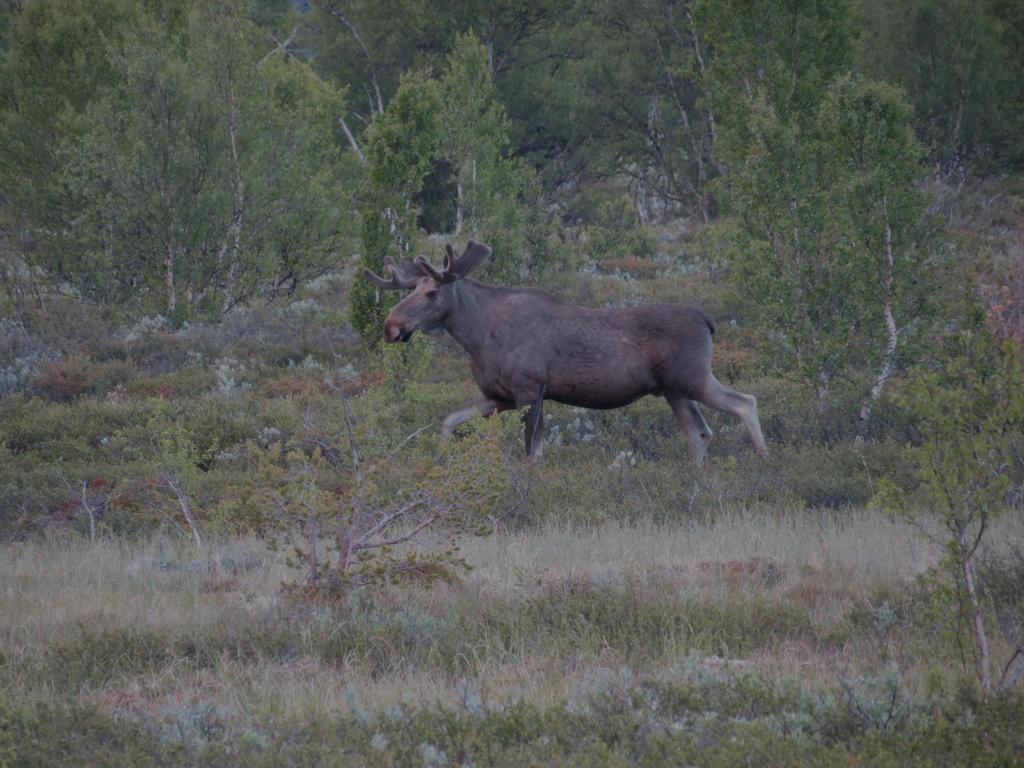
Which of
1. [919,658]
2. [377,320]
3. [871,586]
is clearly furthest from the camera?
[377,320]

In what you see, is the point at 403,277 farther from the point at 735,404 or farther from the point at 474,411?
the point at 735,404

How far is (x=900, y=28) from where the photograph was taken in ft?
130

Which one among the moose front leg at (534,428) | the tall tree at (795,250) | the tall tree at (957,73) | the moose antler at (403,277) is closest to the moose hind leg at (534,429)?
the moose front leg at (534,428)

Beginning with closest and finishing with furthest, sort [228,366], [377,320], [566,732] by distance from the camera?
[566,732] < [377,320] < [228,366]

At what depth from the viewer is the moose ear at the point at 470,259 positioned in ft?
41.6

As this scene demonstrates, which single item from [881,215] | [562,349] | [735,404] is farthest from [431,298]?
[881,215]

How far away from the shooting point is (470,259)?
12.7 meters

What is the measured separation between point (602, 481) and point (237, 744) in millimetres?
7346

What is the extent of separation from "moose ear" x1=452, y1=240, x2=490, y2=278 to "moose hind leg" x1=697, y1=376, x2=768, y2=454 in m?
2.80

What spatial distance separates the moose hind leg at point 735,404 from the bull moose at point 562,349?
0.01 m

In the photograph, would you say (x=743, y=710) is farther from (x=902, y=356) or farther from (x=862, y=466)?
(x=902, y=356)

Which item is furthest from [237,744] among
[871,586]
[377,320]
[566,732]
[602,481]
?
[377,320]

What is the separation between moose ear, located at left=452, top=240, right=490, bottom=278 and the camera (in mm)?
12688

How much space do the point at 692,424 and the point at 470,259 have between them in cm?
299
